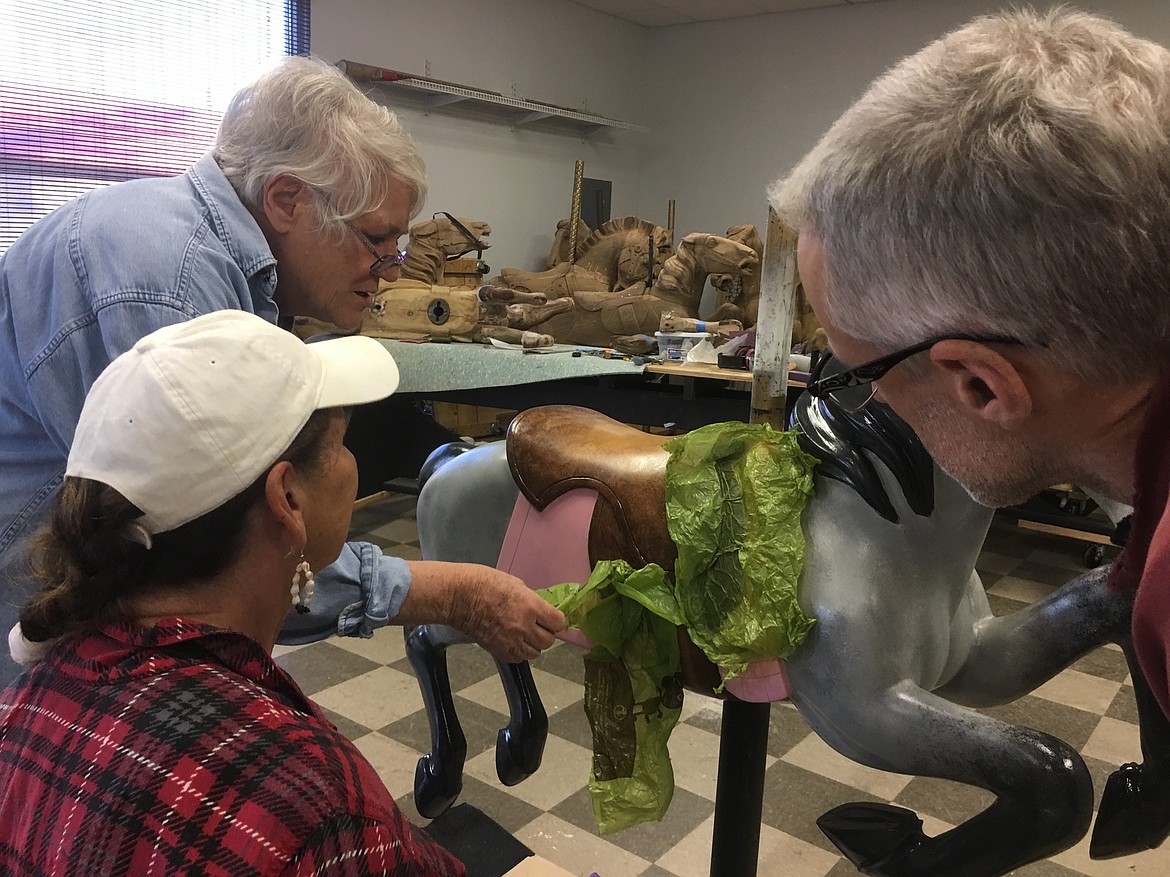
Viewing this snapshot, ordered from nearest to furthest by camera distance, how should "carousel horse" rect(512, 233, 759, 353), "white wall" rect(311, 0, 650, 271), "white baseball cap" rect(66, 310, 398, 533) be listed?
1. "white baseball cap" rect(66, 310, 398, 533)
2. "carousel horse" rect(512, 233, 759, 353)
3. "white wall" rect(311, 0, 650, 271)

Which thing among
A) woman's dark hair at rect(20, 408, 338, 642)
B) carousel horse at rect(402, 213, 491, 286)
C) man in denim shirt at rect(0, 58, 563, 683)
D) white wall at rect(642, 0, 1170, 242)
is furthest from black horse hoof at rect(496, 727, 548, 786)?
white wall at rect(642, 0, 1170, 242)

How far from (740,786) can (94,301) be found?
1388 mm

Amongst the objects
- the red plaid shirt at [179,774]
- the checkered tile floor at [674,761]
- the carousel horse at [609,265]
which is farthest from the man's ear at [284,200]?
the carousel horse at [609,265]

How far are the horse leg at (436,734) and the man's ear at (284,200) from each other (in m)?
1.04

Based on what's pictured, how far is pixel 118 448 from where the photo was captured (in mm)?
833

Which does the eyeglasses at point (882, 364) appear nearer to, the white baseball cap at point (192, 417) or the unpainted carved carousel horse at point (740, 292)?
the white baseball cap at point (192, 417)

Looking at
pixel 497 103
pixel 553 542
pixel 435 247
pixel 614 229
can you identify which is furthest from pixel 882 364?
pixel 497 103

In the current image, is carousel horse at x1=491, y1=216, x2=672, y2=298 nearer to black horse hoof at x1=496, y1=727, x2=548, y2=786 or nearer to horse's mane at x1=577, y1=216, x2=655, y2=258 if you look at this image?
horse's mane at x1=577, y1=216, x2=655, y2=258

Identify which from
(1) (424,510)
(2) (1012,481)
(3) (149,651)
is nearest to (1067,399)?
(2) (1012,481)

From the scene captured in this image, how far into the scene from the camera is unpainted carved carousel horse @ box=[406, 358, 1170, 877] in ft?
4.26

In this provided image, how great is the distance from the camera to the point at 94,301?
3.90ft

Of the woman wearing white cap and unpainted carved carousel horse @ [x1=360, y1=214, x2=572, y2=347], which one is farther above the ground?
the woman wearing white cap

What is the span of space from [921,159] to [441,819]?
1983 mm

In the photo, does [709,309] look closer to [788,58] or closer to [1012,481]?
[788,58]
